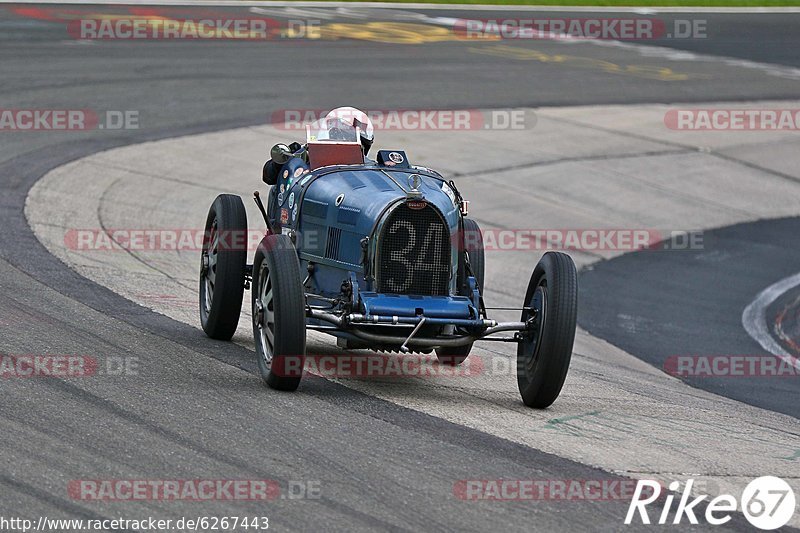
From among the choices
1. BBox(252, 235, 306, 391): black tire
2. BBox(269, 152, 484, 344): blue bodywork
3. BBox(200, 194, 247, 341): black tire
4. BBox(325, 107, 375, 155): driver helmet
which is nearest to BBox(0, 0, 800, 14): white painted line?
BBox(325, 107, 375, 155): driver helmet

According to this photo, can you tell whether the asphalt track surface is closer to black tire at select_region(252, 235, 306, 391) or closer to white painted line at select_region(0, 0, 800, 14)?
black tire at select_region(252, 235, 306, 391)

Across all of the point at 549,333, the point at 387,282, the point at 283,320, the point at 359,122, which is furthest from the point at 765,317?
the point at 283,320

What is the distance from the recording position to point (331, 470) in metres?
7.04

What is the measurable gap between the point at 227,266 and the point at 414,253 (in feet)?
5.67

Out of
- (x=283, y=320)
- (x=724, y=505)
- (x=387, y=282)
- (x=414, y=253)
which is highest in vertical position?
(x=414, y=253)

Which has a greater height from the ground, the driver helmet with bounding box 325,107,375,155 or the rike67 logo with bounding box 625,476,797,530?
the driver helmet with bounding box 325,107,375,155

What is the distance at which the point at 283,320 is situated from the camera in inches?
325

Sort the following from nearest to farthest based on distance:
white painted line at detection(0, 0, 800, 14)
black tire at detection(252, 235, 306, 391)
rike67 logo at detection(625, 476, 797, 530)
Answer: rike67 logo at detection(625, 476, 797, 530), black tire at detection(252, 235, 306, 391), white painted line at detection(0, 0, 800, 14)

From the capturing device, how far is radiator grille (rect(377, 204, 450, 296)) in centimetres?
871

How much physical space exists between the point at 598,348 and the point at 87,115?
10492 millimetres

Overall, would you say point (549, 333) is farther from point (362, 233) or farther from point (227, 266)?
point (227, 266)

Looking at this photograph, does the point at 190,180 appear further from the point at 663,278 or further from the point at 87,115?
the point at 663,278

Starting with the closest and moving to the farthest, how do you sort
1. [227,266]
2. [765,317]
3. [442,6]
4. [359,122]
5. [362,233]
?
[362,233] → [227,266] → [359,122] → [765,317] → [442,6]

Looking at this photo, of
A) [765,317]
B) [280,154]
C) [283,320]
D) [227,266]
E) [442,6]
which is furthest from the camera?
[442,6]
